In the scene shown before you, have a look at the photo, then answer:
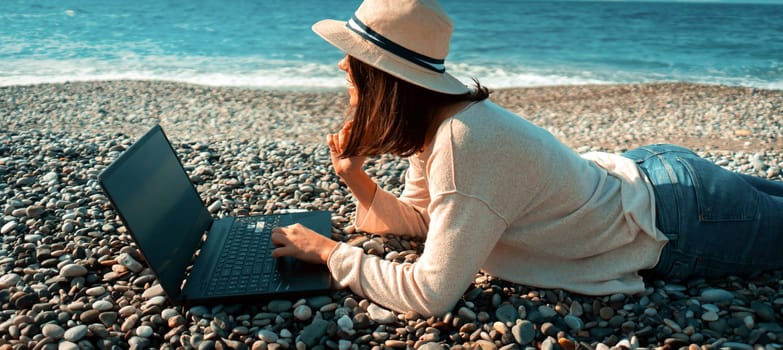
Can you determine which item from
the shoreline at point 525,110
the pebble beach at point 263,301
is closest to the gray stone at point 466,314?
the pebble beach at point 263,301

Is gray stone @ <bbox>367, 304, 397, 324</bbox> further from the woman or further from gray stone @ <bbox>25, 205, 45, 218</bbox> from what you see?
gray stone @ <bbox>25, 205, 45, 218</bbox>

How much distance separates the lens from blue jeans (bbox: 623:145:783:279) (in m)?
2.48

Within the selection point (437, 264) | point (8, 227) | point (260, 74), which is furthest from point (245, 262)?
point (260, 74)

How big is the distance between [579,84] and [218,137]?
31.2 feet

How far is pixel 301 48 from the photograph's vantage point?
65.2ft

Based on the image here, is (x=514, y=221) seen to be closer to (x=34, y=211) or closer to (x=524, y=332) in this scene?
(x=524, y=332)

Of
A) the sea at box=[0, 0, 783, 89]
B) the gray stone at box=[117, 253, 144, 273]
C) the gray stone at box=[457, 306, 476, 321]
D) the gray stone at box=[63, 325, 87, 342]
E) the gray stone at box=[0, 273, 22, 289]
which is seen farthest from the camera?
the sea at box=[0, 0, 783, 89]

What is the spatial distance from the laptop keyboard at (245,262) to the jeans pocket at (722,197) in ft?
6.27

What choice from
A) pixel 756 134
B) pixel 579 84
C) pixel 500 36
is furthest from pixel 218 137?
pixel 500 36

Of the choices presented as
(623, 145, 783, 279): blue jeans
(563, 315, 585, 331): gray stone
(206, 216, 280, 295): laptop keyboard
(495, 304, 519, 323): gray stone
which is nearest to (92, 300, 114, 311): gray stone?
(206, 216, 280, 295): laptop keyboard

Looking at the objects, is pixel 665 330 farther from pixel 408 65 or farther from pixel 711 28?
pixel 711 28

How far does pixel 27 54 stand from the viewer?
17.0 meters

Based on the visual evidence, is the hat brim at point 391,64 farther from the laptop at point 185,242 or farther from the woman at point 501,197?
the laptop at point 185,242

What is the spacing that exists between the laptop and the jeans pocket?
5.56 ft
